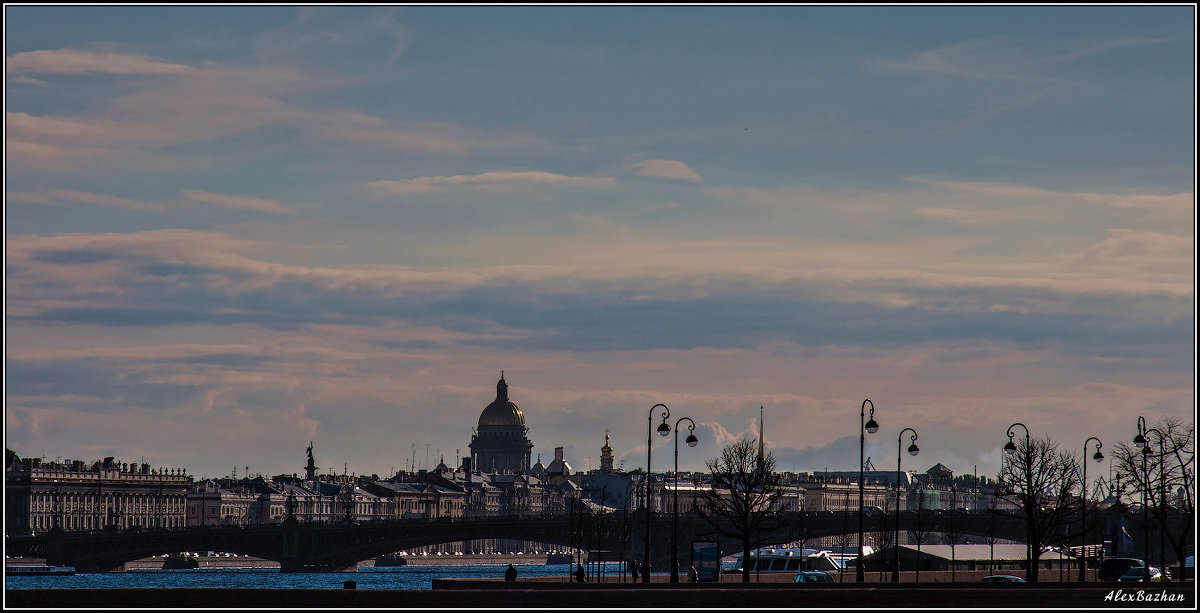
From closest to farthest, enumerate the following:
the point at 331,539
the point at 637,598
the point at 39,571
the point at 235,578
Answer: the point at 637,598 < the point at 39,571 < the point at 235,578 < the point at 331,539

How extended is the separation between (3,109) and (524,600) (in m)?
17.1

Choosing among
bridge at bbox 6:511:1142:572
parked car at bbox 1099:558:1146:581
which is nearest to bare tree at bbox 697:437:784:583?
parked car at bbox 1099:558:1146:581

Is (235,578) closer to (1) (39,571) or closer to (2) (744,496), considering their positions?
(1) (39,571)

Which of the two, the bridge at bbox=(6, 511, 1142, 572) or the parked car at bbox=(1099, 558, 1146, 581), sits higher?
the parked car at bbox=(1099, 558, 1146, 581)

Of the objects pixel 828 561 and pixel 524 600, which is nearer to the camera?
pixel 524 600

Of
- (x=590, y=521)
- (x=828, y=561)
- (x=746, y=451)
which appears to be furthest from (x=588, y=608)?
(x=590, y=521)

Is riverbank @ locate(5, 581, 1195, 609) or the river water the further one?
the river water

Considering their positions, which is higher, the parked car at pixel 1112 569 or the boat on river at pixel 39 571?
the parked car at pixel 1112 569

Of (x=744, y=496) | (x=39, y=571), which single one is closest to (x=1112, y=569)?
(x=744, y=496)

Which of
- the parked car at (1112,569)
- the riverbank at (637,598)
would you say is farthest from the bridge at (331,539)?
the riverbank at (637,598)

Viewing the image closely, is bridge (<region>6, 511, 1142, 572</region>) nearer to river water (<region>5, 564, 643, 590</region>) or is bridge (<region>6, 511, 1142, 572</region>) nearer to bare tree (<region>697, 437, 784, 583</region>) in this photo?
river water (<region>5, 564, 643, 590</region>)

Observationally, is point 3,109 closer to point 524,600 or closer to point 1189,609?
point 524,600

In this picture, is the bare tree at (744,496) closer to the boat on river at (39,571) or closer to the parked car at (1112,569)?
the parked car at (1112,569)

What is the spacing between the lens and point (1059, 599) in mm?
47094
